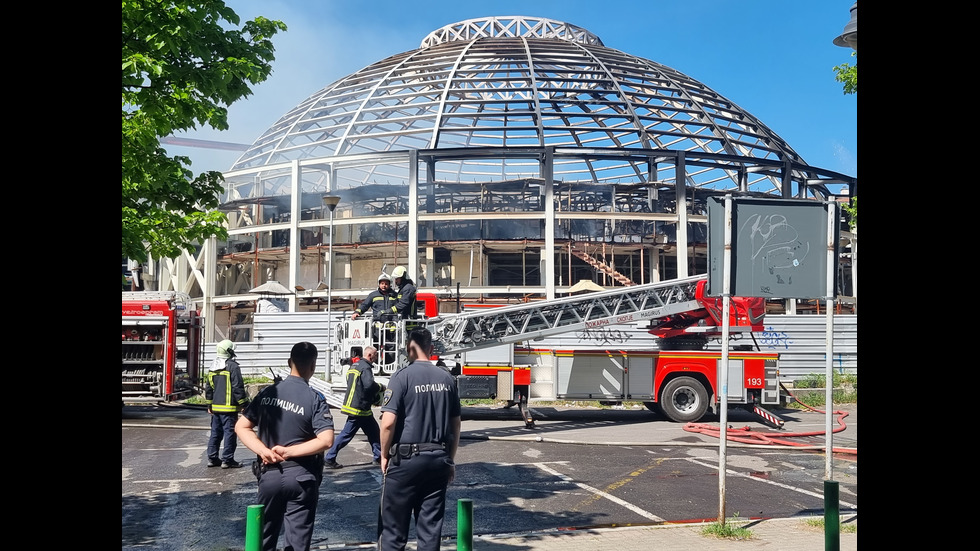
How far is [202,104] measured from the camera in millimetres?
7645

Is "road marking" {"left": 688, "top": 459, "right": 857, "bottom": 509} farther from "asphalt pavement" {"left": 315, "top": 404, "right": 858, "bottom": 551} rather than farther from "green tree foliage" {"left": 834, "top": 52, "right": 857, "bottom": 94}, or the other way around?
"green tree foliage" {"left": 834, "top": 52, "right": 857, "bottom": 94}

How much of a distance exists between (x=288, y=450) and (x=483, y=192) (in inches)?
1223

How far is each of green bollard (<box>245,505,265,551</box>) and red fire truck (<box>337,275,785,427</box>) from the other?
489 inches

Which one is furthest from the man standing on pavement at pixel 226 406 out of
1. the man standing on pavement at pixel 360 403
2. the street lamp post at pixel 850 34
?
the street lamp post at pixel 850 34

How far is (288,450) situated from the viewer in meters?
5.00

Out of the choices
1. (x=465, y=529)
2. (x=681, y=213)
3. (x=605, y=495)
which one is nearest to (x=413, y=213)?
(x=681, y=213)

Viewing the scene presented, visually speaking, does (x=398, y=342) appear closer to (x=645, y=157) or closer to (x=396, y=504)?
(x=396, y=504)

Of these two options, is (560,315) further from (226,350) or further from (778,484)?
(226,350)

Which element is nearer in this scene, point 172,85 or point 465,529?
point 465,529

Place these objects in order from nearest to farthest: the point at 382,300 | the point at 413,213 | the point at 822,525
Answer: the point at 822,525, the point at 382,300, the point at 413,213

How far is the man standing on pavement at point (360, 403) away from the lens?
10.6m
